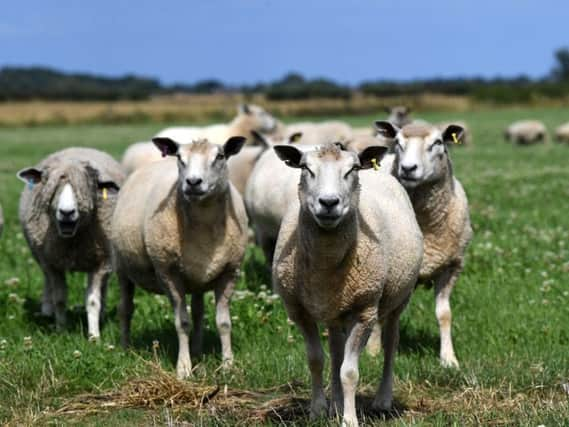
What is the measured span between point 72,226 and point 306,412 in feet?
12.2

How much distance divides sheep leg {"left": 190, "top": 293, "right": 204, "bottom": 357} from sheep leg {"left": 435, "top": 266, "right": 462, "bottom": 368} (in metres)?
2.00

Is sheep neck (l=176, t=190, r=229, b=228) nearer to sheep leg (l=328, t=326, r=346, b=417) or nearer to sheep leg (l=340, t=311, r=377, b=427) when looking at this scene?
sheep leg (l=328, t=326, r=346, b=417)

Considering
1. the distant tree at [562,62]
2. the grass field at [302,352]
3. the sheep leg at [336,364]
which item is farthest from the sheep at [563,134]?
the distant tree at [562,62]

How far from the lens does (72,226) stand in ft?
30.3

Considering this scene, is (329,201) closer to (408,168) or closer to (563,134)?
(408,168)

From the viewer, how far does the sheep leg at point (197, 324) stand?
8.66m

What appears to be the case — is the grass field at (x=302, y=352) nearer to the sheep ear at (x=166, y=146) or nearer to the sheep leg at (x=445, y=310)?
the sheep leg at (x=445, y=310)

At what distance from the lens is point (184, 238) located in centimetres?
807

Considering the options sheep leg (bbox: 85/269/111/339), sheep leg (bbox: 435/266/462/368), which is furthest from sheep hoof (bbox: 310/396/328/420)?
sheep leg (bbox: 85/269/111/339)

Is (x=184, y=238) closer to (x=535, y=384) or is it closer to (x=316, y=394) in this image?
(x=316, y=394)

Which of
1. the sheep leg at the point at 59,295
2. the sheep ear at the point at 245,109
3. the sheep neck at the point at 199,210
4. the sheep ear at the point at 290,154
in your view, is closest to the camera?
the sheep ear at the point at 290,154

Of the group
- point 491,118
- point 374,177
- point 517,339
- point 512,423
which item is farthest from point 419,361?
point 491,118

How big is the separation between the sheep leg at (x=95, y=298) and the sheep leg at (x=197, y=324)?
906mm

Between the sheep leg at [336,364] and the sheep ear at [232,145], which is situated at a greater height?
the sheep ear at [232,145]
